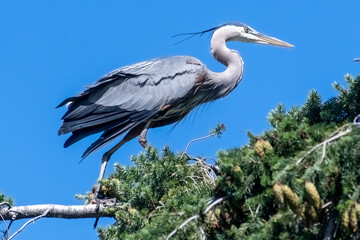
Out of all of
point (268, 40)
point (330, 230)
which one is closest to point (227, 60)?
point (268, 40)

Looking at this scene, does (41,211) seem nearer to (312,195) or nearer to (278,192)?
(278,192)

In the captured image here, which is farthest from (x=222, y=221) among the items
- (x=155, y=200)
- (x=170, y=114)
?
(x=170, y=114)

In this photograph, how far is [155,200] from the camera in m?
6.44

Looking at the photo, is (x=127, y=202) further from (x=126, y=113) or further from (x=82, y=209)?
(x=126, y=113)

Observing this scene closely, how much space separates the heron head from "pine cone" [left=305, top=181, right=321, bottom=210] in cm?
617

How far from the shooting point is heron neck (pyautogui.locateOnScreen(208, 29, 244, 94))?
9.68 meters

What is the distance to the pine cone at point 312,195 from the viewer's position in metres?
4.07

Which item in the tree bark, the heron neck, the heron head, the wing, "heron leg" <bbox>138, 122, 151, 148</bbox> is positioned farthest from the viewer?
the heron head

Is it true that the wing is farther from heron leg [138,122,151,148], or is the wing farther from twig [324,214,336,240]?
twig [324,214,336,240]

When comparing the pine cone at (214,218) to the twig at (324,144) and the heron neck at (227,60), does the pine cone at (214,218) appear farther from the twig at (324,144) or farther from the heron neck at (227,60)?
the heron neck at (227,60)

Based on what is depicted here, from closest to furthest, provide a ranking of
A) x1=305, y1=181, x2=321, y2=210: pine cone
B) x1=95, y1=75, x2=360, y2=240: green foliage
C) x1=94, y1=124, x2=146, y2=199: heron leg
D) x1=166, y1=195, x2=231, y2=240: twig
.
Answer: x1=305, y1=181, x2=321, y2=210: pine cone → x1=95, y1=75, x2=360, y2=240: green foliage → x1=166, y1=195, x2=231, y2=240: twig → x1=94, y1=124, x2=146, y2=199: heron leg

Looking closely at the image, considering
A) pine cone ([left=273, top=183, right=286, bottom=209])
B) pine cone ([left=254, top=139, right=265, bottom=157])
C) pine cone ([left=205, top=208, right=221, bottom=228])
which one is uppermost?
pine cone ([left=254, top=139, right=265, bottom=157])

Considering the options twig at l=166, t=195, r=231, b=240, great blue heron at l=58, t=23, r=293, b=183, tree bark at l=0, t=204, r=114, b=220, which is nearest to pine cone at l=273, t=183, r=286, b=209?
twig at l=166, t=195, r=231, b=240

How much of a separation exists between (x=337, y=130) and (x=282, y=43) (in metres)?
5.88
